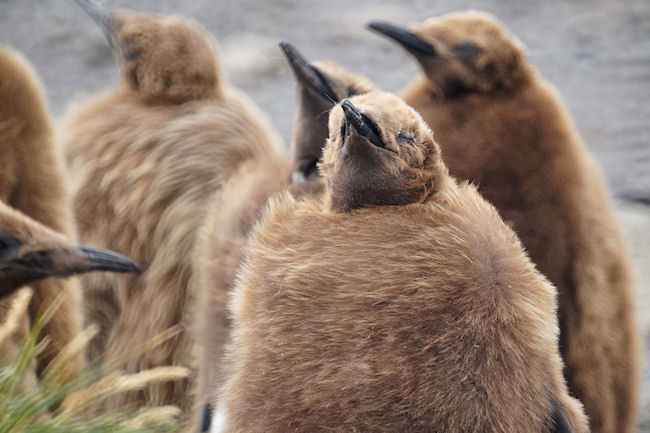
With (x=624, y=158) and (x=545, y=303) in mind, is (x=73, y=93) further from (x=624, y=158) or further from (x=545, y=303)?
(x=545, y=303)

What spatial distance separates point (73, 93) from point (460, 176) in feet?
10.8

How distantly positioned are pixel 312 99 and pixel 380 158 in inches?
27.7

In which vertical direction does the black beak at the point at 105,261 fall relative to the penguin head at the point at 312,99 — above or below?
below

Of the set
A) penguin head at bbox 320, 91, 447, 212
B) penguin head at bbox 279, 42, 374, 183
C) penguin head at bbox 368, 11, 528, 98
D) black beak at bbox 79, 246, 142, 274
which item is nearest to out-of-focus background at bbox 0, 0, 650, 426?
penguin head at bbox 368, 11, 528, 98

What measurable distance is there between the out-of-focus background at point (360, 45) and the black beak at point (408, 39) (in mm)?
A: 2002

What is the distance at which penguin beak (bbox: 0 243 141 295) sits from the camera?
69.4 inches

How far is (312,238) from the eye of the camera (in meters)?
1.49

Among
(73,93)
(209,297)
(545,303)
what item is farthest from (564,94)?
(545,303)

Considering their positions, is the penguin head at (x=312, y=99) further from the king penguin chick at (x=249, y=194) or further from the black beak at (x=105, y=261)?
the black beak at (x=105, y=261)

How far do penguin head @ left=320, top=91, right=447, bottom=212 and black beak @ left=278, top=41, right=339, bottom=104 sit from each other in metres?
0.56

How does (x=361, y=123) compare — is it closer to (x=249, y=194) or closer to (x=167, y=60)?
(x=249, y=194)

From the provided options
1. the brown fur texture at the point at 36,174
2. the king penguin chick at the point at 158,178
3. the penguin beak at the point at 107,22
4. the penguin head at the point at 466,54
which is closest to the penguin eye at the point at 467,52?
the penguin head at the point at 466,54

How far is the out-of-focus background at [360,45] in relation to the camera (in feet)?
15.8

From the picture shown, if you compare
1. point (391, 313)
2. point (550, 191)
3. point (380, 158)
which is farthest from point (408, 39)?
point (391, 313)
